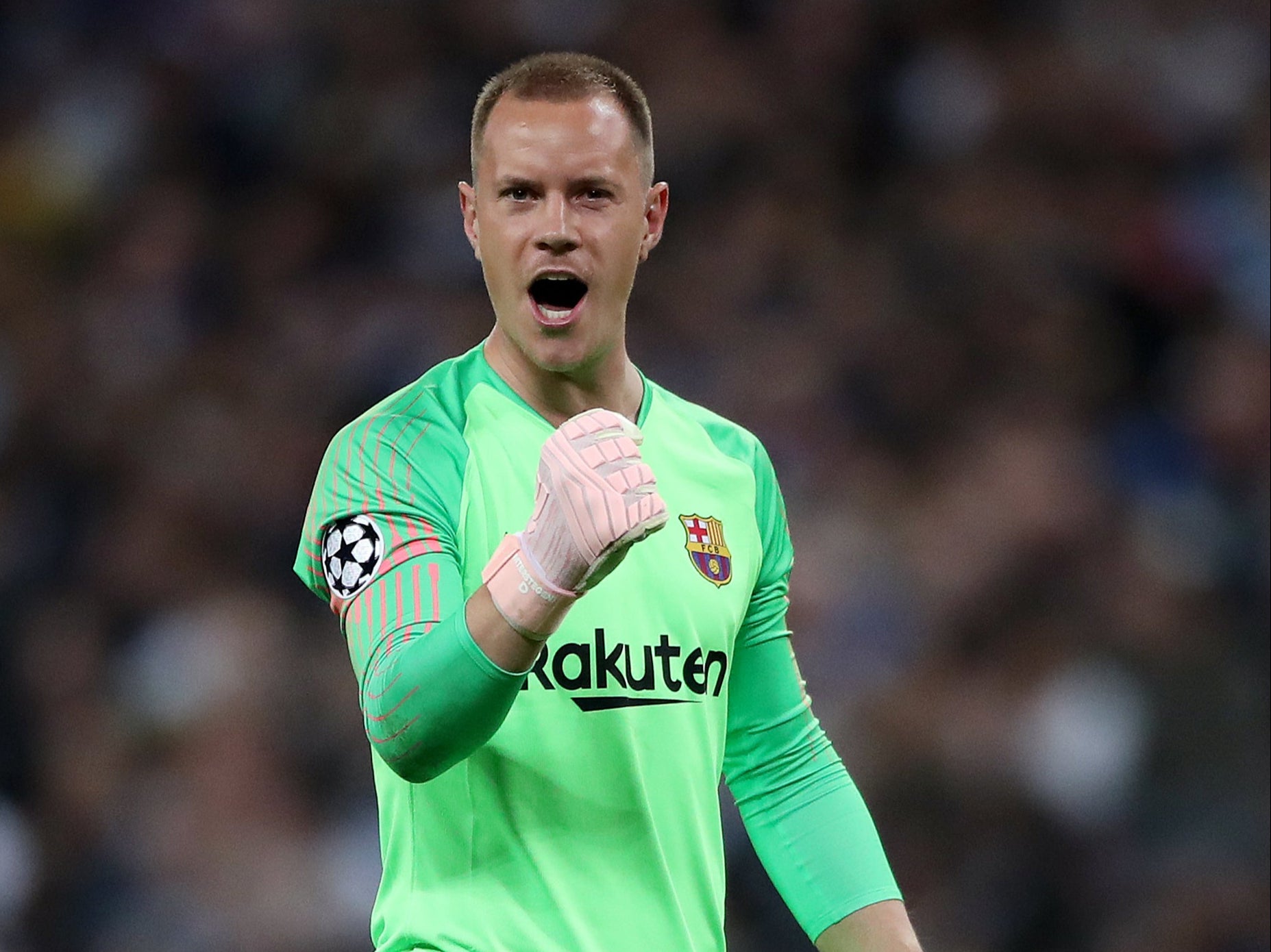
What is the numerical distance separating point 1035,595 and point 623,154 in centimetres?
395

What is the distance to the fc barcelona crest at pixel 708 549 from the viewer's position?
2.97m

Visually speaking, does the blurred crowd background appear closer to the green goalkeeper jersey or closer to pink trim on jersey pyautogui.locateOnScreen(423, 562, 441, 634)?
the green goalkeeper jersey

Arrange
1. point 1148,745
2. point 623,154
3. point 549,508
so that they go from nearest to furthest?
point 549,508 → point 623,154 → point 1148,745

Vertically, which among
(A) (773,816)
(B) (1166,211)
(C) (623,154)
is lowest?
(A) (773,816)

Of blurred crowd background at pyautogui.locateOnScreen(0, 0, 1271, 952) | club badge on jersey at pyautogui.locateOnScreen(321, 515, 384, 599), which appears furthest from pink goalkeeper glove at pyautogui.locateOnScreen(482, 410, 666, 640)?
blurred crowd background at pyautogui.locateOnScreen(0, 0, 1271, 952)

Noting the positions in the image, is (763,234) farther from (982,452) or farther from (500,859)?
(500,859)

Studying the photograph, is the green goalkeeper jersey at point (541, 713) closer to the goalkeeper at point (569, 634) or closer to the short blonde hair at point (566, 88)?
the goalkeeper at point (569, 634)

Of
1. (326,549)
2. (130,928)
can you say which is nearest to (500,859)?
(326,549)

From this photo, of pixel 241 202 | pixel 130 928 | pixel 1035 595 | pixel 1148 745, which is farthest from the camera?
pixel 241 202

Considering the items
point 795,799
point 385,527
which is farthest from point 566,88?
point 795,799

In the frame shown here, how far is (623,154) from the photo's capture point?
2.90 m

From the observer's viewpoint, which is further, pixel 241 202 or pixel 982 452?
pixel 241 202

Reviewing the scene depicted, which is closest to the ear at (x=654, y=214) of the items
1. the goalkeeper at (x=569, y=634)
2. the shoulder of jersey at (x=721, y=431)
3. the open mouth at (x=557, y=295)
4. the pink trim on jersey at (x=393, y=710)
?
the goalkeeper at (x=569, y=634)

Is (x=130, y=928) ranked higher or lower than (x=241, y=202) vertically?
lower
